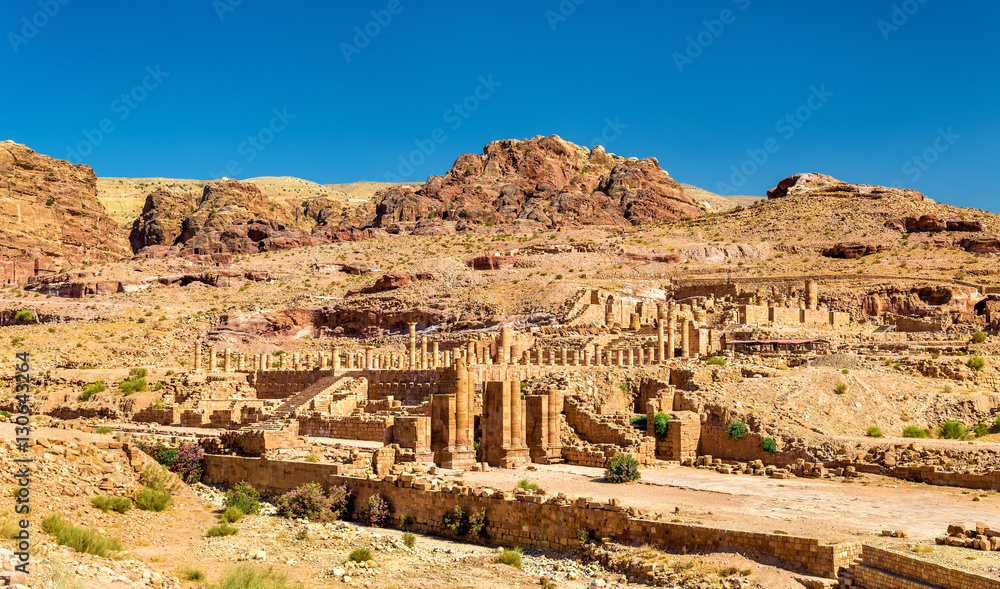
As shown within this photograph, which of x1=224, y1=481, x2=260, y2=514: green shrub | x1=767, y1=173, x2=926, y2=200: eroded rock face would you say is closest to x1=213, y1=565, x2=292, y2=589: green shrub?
x1=224, y1=481, x2=260, y2=514: green shrub

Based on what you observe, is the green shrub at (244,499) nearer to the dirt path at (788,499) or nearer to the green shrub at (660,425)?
the dirt path at (788,499)

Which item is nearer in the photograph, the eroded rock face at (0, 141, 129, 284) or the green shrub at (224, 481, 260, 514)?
the green shrub at (224, 481, 260, 514)

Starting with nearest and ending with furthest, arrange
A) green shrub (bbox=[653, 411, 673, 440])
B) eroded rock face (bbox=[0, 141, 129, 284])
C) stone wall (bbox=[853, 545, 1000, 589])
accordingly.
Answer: stone wall (bbox=[853, 545, 1000, 589]), green shrub (bbox=[653, 411, 673, 440]), eroded rock face (bbox=[0, 141, 129, 284])

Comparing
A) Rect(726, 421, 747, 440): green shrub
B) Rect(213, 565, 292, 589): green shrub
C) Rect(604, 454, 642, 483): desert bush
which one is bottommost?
Rect(213, 565, 292, 589): green shrub

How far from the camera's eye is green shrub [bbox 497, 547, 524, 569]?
16.7m

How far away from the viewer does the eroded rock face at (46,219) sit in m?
84.5

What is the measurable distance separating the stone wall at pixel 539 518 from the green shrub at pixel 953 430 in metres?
12.5

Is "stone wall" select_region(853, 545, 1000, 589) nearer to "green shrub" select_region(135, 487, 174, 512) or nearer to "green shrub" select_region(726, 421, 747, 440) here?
"green shrub" select_region(726, 421, 747, 440)

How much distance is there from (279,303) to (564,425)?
43121 mm

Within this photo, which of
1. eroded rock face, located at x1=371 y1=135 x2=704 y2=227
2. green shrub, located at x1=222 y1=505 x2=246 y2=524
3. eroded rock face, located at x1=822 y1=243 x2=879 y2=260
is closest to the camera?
green shrub, located at x1=222 y1=505 x2=246 y2=524

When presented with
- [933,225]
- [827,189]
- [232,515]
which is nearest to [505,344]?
[232,515]

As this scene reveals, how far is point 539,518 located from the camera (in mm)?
18141

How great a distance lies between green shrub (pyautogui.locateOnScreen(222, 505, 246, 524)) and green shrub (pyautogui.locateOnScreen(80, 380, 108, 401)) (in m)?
18.8

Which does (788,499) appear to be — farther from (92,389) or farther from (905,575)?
(92,389)
